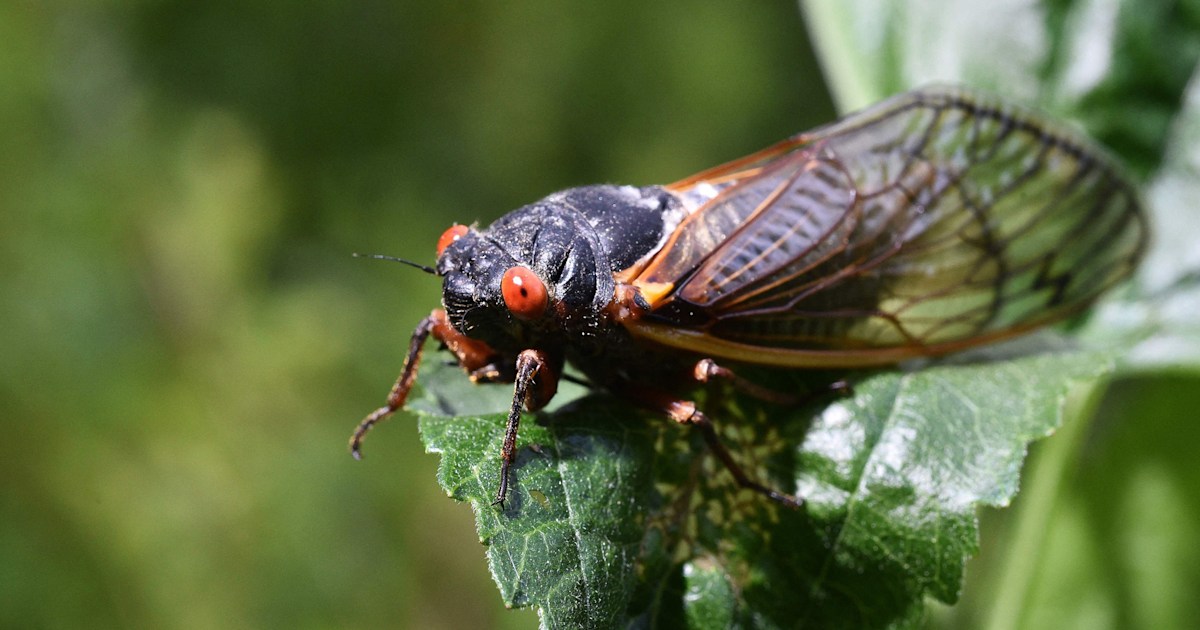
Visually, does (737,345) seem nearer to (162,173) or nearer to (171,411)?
(171,411)

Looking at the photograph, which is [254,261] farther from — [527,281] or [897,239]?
[897,239]

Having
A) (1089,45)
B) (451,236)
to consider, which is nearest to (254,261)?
(451,236)

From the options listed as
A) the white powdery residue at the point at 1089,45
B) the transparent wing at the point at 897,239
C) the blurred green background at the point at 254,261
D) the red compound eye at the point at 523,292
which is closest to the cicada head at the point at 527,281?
the red compound eye at the point at 523,292

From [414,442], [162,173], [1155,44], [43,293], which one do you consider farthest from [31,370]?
[1155,44]

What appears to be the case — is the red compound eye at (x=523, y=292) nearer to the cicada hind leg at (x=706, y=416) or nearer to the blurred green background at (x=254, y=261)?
the cicada hind leg at (x=706, y=416)

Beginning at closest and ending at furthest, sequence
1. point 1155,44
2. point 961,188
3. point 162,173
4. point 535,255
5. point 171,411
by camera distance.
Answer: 1. point 535,255
2. point 961,188
3. point 1155,44
4. point 171,411
5. point 162,173

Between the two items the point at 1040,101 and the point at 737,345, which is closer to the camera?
the point at 737,345

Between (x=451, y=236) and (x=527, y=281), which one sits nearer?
(x=527, y=281)
